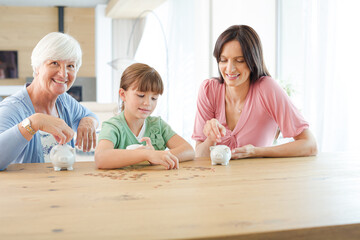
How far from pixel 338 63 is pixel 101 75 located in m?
6.14

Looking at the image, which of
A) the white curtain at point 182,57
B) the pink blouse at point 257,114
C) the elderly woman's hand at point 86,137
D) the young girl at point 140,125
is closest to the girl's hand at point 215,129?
the young girl at point 140,125

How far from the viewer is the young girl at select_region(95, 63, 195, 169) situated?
175cm

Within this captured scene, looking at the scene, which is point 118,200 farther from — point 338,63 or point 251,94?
point 338,63

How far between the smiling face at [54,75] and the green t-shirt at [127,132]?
0.84 ft

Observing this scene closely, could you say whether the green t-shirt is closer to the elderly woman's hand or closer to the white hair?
the elderly woman's hand

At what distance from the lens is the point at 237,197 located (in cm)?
111

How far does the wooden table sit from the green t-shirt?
0.73 ft

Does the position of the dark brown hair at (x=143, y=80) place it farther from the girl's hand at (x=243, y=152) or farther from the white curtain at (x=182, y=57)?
the white curtain at (x=182, y=57)

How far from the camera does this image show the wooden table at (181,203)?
84 cm

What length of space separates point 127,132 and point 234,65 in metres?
0.63

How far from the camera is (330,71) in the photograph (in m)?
4.04

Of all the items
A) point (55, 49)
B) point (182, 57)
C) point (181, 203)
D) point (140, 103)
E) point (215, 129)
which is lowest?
point (181, 203)

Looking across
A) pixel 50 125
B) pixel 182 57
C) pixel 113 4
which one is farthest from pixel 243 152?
pixel 113 4

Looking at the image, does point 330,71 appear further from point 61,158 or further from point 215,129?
point 61,158
